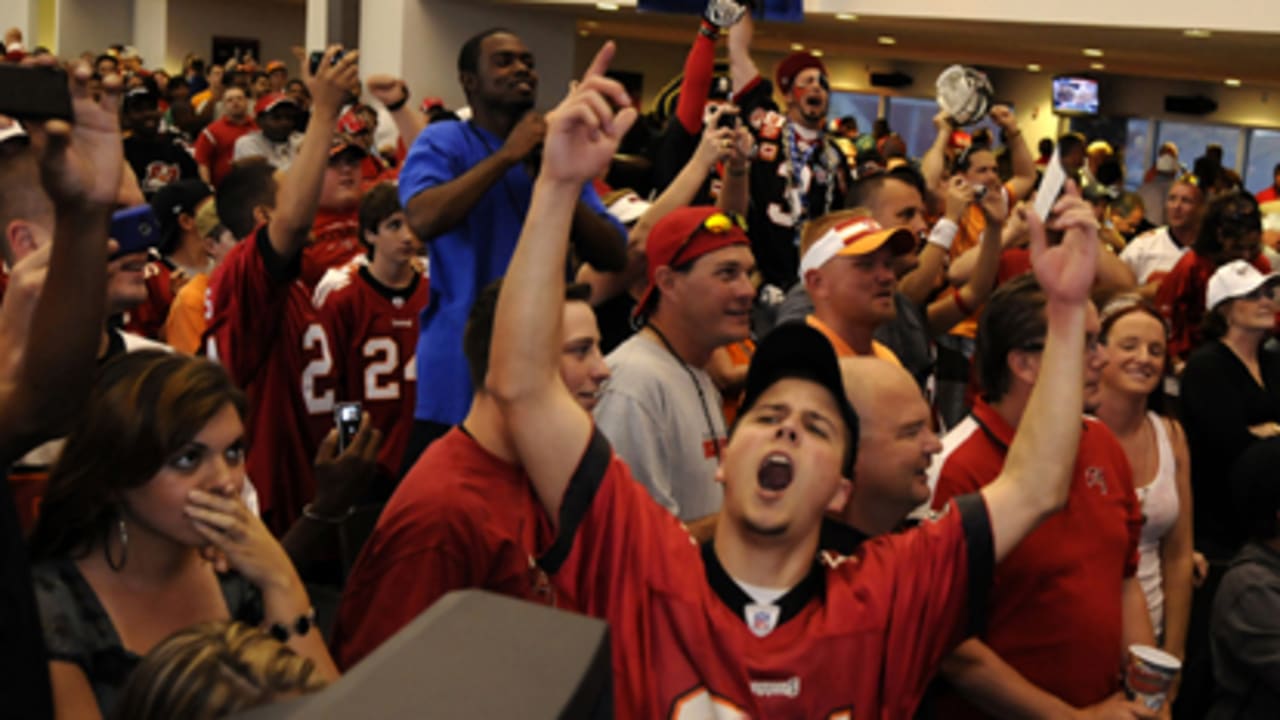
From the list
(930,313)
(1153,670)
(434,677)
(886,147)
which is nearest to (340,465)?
(1153,670)

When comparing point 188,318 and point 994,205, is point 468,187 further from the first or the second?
point 994,205

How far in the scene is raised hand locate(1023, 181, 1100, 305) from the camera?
7.98 ft

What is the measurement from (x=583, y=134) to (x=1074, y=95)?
1948 centimetres

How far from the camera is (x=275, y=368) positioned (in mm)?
3994

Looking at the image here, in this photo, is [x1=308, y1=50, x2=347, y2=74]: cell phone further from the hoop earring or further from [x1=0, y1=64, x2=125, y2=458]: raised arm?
A: [x1=0, y1=64, x2=125, y2=458]: raised arm

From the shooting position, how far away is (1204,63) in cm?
1527

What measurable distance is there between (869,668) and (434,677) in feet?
5.40

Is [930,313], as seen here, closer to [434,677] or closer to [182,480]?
[182,480]

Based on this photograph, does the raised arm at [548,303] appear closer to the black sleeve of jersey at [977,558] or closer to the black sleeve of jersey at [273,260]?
the black sleeve of jersey at [977,558]

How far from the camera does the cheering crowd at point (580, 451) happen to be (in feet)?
6.60

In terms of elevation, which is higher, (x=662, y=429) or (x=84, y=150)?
(x=84, y=150)

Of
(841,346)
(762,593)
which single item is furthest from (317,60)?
(762,593)

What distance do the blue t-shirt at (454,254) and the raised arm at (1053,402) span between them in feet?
4.62

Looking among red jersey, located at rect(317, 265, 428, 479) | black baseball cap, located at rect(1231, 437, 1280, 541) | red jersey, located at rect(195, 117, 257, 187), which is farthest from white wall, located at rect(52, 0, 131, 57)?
black baseball cap, located at rect(1231, 437, 1280, 541)
